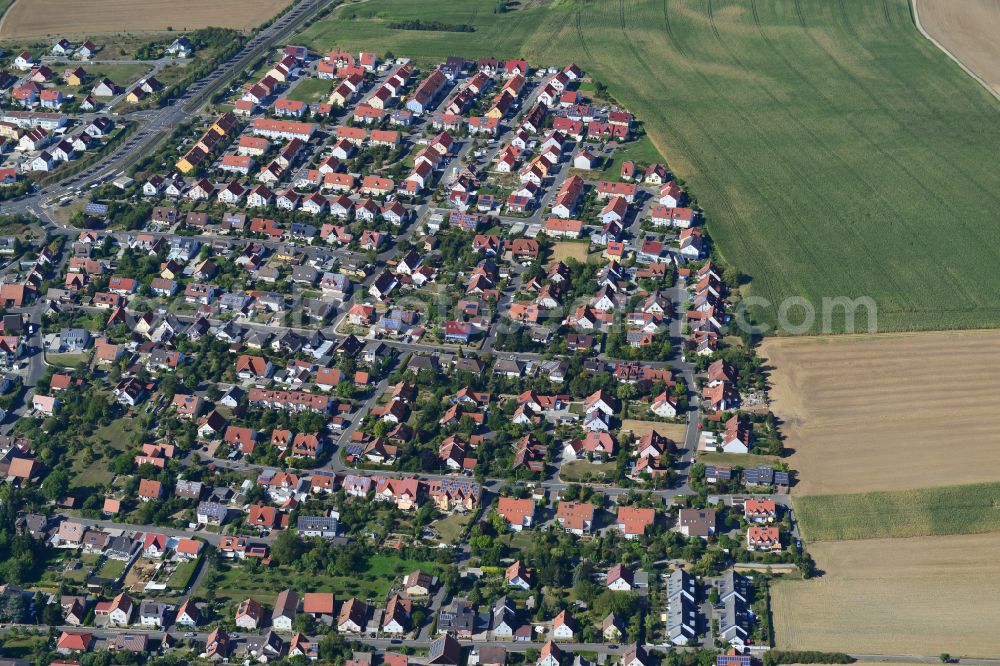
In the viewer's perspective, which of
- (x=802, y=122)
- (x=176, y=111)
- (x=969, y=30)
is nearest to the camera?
(x=802, y=122)

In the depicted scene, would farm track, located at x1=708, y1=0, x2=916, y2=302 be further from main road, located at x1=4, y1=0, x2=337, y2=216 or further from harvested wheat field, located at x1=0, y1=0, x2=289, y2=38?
harvested wheat field, located at x1=0, y1=0, x2=289, y2=38

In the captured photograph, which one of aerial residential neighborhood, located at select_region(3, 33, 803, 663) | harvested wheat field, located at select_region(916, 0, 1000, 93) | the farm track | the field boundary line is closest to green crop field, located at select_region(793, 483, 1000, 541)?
aerial residential neighborhood, located at select_region(3, 33, 803, 663)

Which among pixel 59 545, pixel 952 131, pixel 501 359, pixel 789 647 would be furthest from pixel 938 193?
pixel 59 545

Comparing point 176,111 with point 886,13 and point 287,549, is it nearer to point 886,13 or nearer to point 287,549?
point 287,549

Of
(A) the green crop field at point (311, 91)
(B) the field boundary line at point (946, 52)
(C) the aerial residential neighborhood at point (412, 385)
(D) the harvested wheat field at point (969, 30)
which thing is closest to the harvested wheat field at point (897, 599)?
(C) the aerial residential neighborhood at point (412, 385)

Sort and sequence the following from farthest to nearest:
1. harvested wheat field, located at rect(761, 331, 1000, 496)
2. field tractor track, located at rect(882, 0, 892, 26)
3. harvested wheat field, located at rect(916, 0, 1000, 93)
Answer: field tractor track, located at rect(882, 0, 892, 26)
harvested wheat field, located at rect(916, 0, 1000, 93)
harvested wheat field, located at rect(761, 331, 1000, 496)

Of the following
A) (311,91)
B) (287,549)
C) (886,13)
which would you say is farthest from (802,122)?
(287,549)

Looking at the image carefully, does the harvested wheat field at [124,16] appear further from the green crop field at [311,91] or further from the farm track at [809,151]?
the farm track at [809,151]
